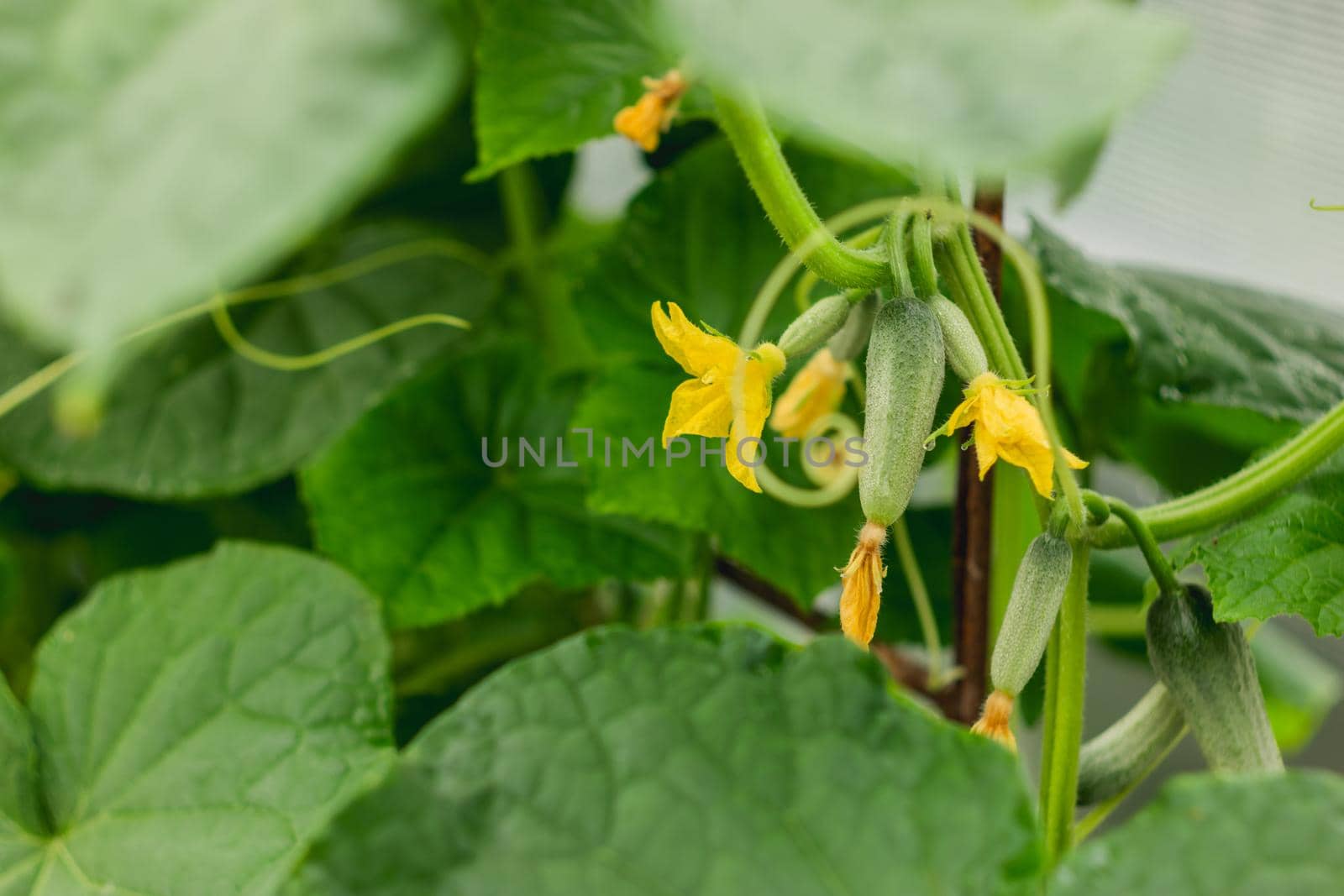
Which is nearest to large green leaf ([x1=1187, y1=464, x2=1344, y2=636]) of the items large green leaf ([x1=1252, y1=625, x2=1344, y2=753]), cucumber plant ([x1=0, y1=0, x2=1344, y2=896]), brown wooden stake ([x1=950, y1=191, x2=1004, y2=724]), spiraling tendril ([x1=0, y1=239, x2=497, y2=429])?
cucumber plant ([x1=0, y1=0, x2=1344, y2=896])

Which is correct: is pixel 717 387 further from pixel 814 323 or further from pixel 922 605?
pixel 922 605

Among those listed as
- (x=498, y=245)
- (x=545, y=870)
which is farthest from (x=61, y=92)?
(x=498, y=245)

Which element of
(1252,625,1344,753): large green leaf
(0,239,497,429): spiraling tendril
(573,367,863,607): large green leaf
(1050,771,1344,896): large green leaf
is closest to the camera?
(1050,771,1344,896): large green leaf

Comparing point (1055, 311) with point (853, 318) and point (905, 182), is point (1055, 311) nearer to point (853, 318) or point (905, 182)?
point (905, 182)

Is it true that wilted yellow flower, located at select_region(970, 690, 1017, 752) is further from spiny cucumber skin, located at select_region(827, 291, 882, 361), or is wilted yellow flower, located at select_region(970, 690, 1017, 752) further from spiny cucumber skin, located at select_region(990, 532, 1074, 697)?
spiny cucumber skin, located at select_region(827, 291, 882, 361)

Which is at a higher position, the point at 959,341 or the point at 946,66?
the point at 946,66

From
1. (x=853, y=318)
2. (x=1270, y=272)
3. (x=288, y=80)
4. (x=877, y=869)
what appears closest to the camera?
(x=288, y=80)

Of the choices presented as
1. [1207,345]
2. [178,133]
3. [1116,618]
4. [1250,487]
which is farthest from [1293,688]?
[178,133]
